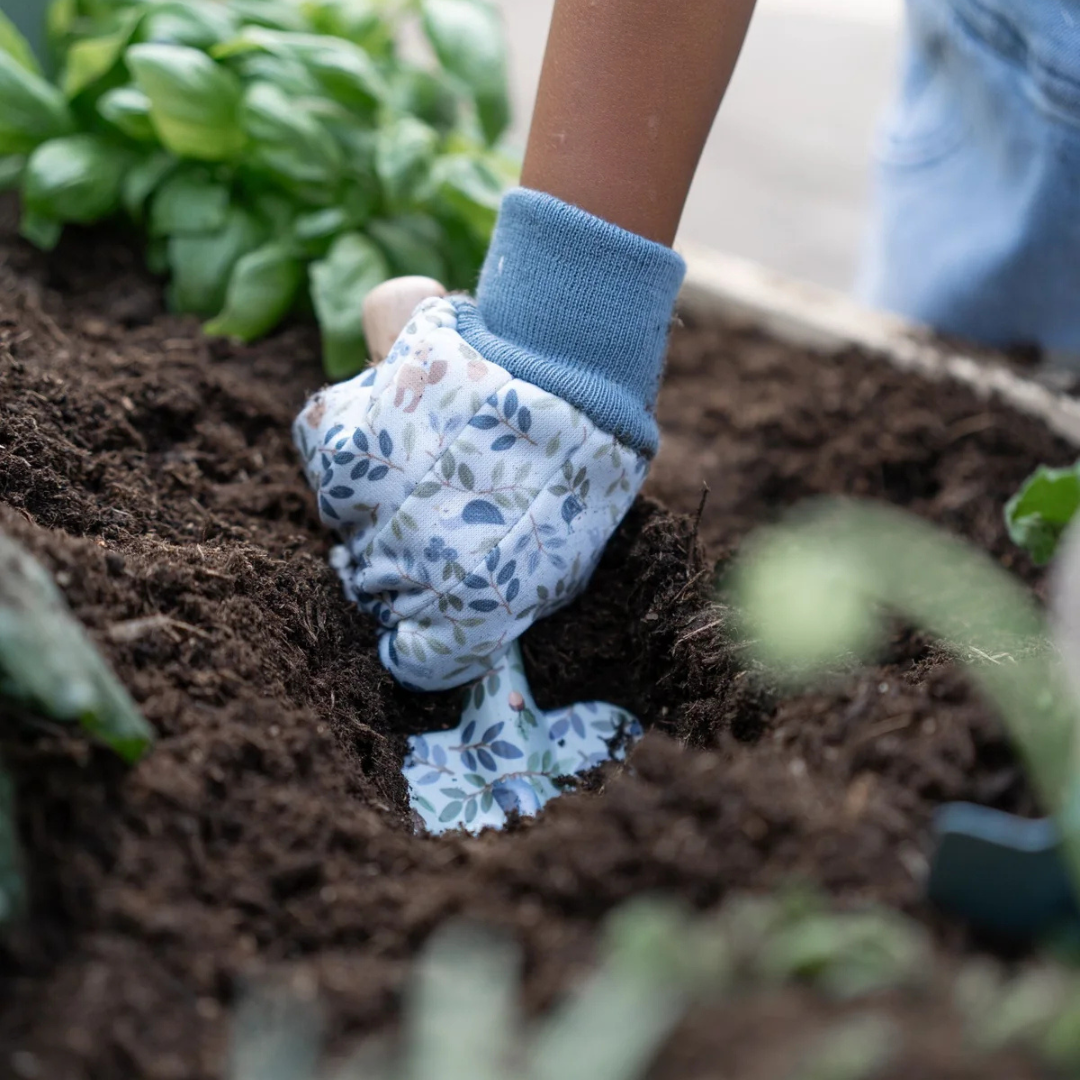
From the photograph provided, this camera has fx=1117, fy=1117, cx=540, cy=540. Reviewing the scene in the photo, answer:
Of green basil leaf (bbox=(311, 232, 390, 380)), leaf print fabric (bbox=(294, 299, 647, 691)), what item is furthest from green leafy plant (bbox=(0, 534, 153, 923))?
green basil leaf (bbox=(311, 232, 390, 380))

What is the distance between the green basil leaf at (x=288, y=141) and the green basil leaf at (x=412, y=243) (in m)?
0.09

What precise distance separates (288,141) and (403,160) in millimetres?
147

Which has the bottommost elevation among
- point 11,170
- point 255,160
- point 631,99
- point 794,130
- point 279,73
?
point 794,130

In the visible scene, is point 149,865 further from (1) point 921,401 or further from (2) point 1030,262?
(2) point 1030,262

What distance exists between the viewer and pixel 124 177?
5.08 feet

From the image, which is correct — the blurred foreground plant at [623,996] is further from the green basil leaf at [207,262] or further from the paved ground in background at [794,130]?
the paved ground in background at [794,130]

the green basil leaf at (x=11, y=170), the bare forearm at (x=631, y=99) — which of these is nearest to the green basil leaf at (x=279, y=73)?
the green basil leaf at (x=11, y=170)

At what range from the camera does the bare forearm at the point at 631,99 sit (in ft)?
3.21

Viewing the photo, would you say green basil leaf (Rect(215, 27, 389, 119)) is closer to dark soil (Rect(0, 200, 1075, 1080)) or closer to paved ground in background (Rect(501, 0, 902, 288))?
dark soil (Rect(0, 200, 1075, 1080))

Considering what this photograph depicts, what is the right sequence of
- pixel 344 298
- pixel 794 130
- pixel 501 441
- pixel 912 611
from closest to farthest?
pixel 501 441 < pixel 912 611 < pixel 344 298 < pixel 794 130

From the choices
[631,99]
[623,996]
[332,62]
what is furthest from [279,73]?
[623,996]

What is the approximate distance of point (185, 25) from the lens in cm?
149

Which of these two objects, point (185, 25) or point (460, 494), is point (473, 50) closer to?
point (185, 25)

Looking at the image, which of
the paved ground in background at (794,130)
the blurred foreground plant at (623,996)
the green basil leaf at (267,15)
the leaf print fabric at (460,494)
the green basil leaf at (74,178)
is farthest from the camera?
the paved ground in background at (794,130)
